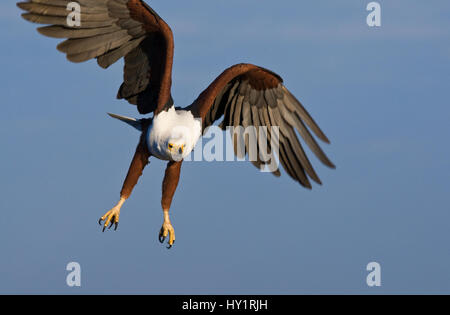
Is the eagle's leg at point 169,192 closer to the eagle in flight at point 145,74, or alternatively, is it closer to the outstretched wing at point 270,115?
the eagle in flight at point 145,74

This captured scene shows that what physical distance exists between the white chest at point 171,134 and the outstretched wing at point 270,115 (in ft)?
4.51

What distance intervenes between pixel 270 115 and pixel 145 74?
2.56 m

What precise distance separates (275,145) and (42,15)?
4.78 m

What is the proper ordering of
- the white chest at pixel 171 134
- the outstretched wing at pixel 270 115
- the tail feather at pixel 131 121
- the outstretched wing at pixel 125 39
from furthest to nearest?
the outstretched wing at pixel 270 115 → the tail feather at pixel 131 121 → the white chest at pixel 171 134 → the outstretched wing at pixel 125 39

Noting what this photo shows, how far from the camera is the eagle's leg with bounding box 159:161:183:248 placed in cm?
1457

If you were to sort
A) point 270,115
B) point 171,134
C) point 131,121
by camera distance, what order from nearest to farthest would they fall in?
point 171,134 → point 131,121 → point 270,115

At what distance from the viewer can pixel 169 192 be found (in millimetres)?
14656

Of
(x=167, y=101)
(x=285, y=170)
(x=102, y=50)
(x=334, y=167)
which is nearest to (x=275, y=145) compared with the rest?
(x=285, y=170)

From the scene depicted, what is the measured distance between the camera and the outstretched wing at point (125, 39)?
13750 millimetres

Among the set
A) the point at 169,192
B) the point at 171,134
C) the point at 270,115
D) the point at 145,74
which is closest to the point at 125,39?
the point at 145,74

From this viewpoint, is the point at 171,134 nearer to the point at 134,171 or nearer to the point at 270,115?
the point at 134,171

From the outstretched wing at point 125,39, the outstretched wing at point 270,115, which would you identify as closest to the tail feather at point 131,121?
the outstretched wing at point 125,39

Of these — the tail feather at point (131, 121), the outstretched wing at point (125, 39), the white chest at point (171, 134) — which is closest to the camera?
the outstretched wing at point (125, 39)

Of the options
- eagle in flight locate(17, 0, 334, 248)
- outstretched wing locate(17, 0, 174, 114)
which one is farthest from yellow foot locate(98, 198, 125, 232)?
outstretched wing locate(17, 0, 174, 114)
